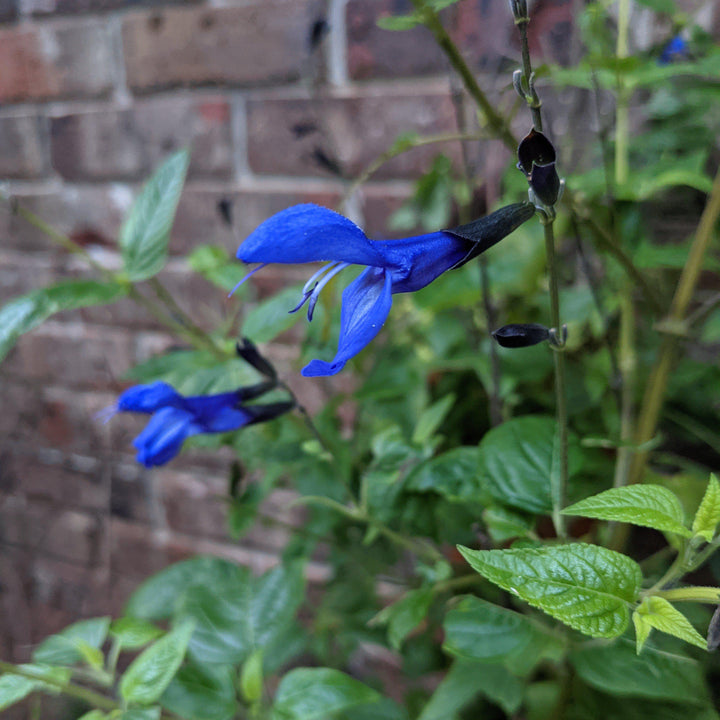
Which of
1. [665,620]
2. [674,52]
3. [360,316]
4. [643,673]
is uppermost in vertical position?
[674,52]

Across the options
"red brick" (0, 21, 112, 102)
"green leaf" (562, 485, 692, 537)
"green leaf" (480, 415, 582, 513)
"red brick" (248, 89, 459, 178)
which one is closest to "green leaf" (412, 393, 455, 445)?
→ "green leaf" (480, 415, 582, 513)

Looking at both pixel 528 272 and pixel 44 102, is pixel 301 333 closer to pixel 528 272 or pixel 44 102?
pixel 528 272

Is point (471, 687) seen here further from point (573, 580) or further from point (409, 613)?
point (573, 580)

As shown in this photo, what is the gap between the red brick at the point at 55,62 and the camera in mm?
825

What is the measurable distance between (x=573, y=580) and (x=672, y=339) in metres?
0.24

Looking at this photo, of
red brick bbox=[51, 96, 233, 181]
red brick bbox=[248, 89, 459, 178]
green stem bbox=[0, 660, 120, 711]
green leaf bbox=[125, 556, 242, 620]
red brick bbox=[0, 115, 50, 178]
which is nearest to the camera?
green stem bbox=[0, 660, 120, 711]

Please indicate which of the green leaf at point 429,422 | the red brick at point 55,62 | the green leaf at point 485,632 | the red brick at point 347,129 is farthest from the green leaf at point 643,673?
the red brick at point 55,62

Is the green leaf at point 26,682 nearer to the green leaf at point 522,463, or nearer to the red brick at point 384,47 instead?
the green leaf at point 522,463

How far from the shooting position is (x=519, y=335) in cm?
26

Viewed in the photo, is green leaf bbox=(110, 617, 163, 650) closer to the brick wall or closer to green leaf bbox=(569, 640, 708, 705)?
green leaf bbox=(569, 640, 708, 705)

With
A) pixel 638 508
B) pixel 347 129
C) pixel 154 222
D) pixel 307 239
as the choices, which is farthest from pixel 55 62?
pixel 638 508

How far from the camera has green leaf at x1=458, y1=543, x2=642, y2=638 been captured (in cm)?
22

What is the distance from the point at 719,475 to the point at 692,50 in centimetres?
36

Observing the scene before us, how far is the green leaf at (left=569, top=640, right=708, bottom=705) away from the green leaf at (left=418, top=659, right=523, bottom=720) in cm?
6
